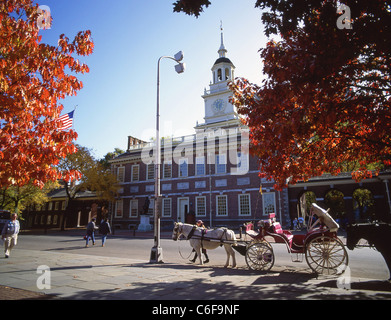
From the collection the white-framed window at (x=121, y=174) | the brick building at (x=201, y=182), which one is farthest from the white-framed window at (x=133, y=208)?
the white-framed window at (x=121, y=174)

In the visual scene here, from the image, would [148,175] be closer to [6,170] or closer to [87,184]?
[87,184]

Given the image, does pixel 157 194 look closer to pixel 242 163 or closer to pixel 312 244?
pixel 312 244

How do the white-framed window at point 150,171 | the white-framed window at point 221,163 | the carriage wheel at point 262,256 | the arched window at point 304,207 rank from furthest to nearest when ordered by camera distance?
the white-framed window at point 150,171, the white-framed window at point 221,163, the arched window at point 304,207, the carriage wheel at point 262,256

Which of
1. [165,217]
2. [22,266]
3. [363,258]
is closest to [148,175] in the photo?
[165,217]

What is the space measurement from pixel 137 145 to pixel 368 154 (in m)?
35.9

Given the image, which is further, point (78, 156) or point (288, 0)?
point (78, 156)

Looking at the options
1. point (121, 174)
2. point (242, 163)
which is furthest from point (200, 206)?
point (121, 174)

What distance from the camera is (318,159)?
966 centimetres

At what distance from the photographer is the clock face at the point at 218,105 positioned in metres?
43.3

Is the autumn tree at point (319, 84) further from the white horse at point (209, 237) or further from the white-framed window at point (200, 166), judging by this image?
the white-framed window at point (200, 166)

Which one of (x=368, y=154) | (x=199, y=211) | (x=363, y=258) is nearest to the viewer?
(x=368, y=154)

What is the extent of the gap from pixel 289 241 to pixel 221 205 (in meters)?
22.6

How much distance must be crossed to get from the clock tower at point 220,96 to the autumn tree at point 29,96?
35575mm

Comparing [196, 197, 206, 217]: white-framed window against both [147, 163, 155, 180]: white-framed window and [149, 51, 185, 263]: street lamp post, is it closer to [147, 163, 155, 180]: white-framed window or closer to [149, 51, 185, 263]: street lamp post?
[147, 163, 155, 180]: white-framed window
